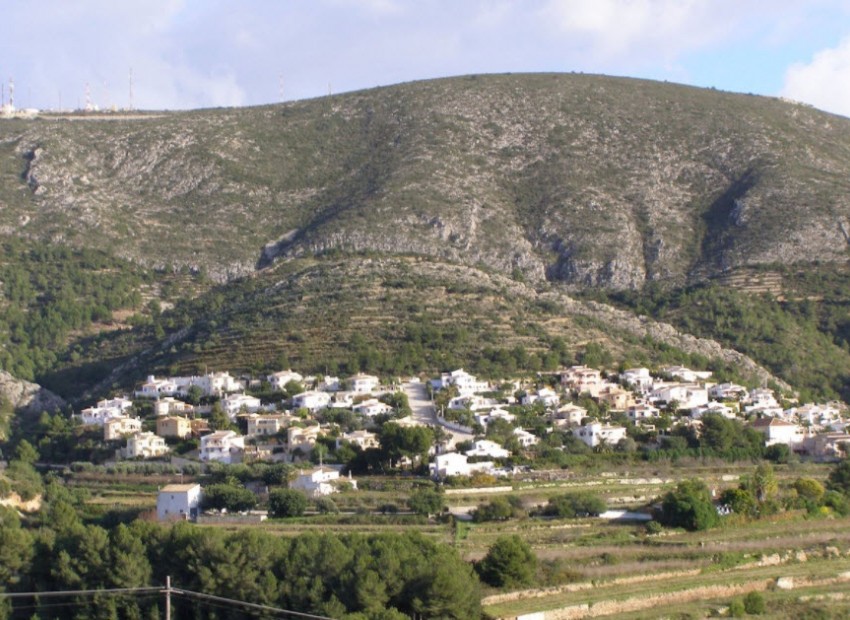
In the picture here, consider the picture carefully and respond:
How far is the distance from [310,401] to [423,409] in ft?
14.7

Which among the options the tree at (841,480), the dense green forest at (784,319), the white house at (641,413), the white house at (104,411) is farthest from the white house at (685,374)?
the white house at (104,411)

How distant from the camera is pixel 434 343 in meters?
63.4

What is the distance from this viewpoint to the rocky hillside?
83.9m

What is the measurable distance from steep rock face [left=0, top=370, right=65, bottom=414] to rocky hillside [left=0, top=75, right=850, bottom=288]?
20.2m

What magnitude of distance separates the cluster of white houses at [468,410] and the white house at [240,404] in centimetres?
5

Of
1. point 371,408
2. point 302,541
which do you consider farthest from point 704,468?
point 302,541

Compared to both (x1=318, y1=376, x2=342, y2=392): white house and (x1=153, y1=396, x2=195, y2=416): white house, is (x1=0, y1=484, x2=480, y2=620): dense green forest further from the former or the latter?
(x1=318, y1=376, x2=342, y2=392): white house

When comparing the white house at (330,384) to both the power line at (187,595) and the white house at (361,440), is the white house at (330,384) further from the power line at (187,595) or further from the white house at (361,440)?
the power line at (187,595)

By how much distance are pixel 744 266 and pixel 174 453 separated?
133ft

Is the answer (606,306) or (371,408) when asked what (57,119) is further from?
(371,408)

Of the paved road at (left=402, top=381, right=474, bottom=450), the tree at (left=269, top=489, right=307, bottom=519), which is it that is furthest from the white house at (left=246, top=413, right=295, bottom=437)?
the tree at (left=269, top=489, right=307, bottom=519)

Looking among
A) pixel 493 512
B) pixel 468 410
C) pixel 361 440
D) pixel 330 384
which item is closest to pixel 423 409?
pixel 468 410

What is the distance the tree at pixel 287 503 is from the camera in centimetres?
4459

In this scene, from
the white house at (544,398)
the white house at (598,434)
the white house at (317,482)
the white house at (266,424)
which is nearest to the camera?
the white house at (317,482)
